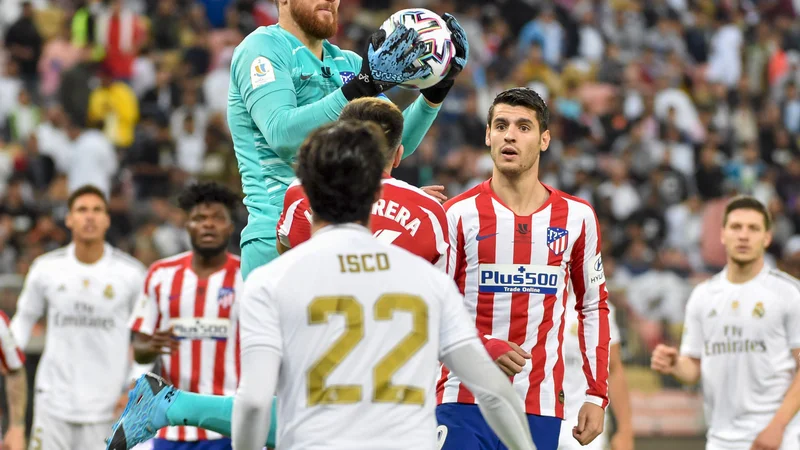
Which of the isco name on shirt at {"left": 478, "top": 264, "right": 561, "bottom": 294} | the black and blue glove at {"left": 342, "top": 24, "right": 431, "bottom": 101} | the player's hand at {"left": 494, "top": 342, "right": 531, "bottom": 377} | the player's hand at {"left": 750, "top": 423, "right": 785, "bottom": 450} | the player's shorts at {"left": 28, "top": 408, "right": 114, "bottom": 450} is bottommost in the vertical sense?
the player's shorts at {"left": 28, "top": 408, "right": 114, "bottom": 450}

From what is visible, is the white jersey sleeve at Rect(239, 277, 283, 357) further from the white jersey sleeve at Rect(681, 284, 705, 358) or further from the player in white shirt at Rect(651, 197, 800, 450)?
the white jersey sleeve at Rect(681, 284, 705, 358)

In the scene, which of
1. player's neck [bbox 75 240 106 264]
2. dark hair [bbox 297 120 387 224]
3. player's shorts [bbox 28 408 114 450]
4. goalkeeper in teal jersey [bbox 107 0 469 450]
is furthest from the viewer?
player's neck [bbox 75 240 106 264]

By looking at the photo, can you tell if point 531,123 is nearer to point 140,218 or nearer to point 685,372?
point 685,372

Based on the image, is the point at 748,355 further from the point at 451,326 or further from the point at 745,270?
the point at 451,326

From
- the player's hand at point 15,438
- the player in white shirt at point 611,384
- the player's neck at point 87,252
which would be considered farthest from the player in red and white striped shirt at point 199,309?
the player in white shirt at point 611,384

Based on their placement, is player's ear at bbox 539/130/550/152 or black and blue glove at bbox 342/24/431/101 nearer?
black and blue glove at bbox 342/24/431/101

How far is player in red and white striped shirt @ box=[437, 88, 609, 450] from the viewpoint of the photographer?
20.4ft

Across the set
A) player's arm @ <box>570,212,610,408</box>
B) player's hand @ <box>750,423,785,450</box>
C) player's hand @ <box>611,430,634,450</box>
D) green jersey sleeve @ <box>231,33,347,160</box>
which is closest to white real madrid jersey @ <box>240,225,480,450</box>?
green jersey sleeve @ <box>231,33,347,160</box>

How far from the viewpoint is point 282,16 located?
602 cm

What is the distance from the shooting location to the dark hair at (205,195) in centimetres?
898

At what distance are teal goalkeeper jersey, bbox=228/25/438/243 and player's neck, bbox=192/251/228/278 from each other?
3.24 meters

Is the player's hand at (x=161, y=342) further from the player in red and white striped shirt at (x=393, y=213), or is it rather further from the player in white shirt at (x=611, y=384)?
the player in red and white striped shirt at (x=393, y=213)

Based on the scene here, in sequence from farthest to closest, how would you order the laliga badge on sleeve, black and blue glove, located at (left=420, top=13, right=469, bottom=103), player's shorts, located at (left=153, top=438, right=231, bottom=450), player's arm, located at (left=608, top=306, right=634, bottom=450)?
player's arm, located at (left=608, top=306, right=634, bottom=450) < player's shorts, located at (left=153, top=438, right=231, bottom=450) < the laliga badge on sleeve < black and blue glove, located at (left=420, top=13, right=469, bottom=103)

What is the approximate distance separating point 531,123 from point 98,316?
5.28 metres
